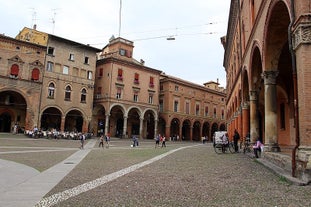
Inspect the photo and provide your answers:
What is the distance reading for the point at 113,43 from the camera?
1943 inches

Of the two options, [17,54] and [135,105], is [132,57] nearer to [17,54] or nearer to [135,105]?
[135,105]

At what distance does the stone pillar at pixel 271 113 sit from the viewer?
38.0 ft

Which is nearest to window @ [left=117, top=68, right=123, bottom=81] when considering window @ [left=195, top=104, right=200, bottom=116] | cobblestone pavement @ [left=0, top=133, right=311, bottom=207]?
window @ [left=195, top=104, right=200, bottom=116]

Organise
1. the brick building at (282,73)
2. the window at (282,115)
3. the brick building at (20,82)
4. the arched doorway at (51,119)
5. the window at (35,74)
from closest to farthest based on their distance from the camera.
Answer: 1. the brick building at (282,73)
2. the window at (282,115)
3. the brick building at (20,82)
4. the window at (35,74)
5. the arched doorway at (51,119)

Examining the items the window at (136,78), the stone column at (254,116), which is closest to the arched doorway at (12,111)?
the window at (136,78)

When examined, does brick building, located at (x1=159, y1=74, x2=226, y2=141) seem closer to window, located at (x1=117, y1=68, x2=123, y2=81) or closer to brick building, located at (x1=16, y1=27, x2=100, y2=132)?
window, located at (x1=117, y1=68, x2=123, y2=81)

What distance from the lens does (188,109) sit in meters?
56.0

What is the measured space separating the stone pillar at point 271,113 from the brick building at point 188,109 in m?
39.1

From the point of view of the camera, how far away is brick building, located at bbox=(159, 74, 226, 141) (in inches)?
2065

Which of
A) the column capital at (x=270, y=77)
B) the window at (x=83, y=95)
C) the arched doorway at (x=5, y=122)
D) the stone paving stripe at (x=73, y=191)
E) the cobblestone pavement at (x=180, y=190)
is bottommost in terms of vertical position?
the stone paving stripe at (x=73, y=191)

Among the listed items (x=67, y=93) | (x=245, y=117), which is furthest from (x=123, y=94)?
(x=245, y=117)

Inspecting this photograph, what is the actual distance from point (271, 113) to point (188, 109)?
44.5 metres

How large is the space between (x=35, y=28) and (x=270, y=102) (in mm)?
43616

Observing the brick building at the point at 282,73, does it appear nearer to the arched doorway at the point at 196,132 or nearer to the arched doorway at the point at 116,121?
the arched doorway at the point at 116,121
